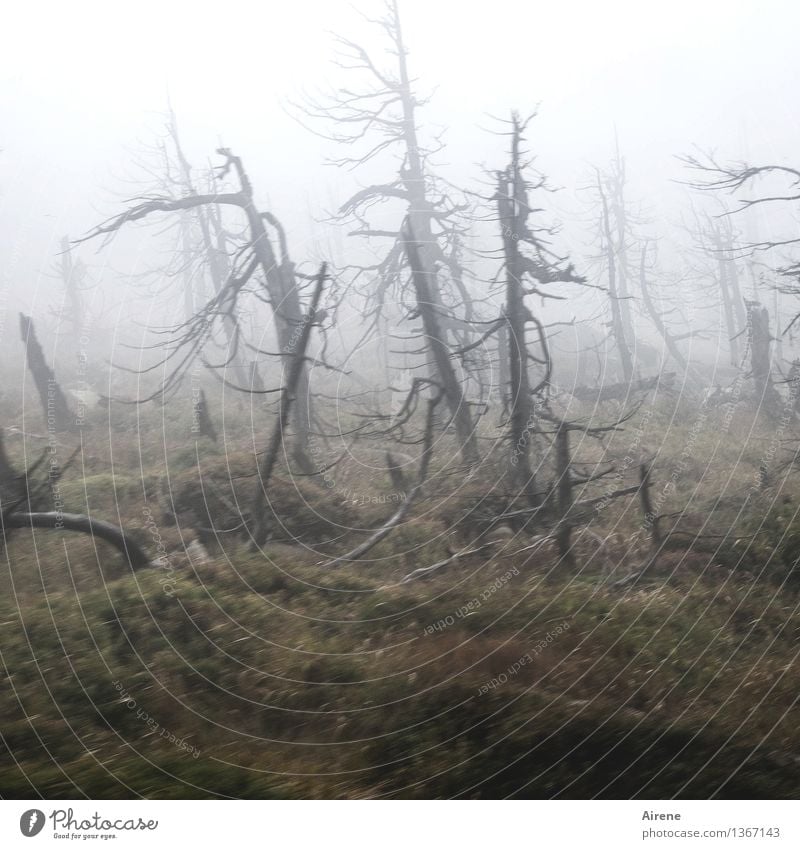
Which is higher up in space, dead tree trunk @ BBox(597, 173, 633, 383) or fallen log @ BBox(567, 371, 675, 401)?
dead tree trunk @ BBox(597, 173, 633, 383)

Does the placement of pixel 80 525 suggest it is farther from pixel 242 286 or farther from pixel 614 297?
pixel 614 297

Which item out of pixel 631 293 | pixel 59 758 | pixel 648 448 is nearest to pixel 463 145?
pixel 631 293

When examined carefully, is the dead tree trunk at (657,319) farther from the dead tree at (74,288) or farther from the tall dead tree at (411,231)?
the dead tree at (74,288)

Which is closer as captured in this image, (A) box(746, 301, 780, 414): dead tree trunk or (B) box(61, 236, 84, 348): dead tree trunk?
(B) box(61, 236, 84, 348): dead tree trunk

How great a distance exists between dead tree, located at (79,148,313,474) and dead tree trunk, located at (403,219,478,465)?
1.13 meters

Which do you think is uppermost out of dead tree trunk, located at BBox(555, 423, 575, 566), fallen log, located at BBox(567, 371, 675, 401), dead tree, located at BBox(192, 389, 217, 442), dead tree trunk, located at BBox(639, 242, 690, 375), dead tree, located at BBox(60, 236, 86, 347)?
dead tree, located at BBox(60, 236, 86, 347)

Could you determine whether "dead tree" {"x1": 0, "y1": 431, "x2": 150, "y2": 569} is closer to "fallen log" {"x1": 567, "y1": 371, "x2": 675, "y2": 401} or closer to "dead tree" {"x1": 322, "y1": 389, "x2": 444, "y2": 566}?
"dead tree" {"x1": 322, "y1": 389, "x2": 444, "y2": 566}

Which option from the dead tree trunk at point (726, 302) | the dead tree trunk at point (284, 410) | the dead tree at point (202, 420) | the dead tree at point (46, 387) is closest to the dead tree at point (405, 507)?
the dead tree trunk at point (284, 410)

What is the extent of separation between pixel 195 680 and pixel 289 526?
1.46 meters

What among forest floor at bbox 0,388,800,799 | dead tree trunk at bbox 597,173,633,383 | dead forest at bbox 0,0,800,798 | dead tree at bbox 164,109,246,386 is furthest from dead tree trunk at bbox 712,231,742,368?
dead tree at bbox 164,109,246,386

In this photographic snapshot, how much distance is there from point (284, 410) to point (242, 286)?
4.13ft

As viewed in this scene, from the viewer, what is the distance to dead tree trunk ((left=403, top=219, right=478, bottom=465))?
17.9ft

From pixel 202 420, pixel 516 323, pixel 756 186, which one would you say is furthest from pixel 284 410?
pixel 756 186

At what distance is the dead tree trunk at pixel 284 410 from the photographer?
5266mm
